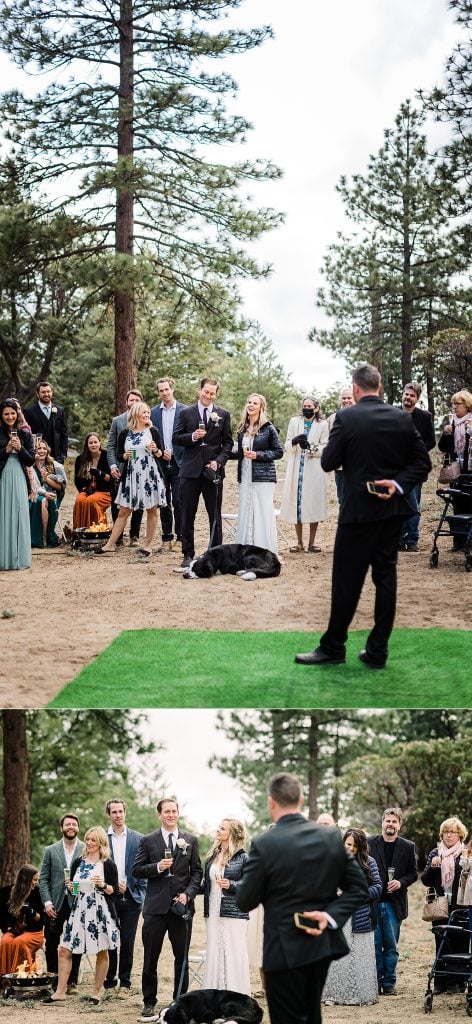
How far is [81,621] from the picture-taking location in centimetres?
928

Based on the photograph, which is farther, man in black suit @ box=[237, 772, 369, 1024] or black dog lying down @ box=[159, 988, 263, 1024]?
black dog lying down @ box=[159, 988, 263, 1024]

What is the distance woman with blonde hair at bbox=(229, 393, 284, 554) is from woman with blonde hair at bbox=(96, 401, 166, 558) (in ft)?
3.56

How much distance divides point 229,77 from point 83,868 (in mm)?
14692

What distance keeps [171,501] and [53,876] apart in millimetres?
5246

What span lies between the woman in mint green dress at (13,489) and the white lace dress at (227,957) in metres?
5.16

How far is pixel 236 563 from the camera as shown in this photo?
35.5 ft

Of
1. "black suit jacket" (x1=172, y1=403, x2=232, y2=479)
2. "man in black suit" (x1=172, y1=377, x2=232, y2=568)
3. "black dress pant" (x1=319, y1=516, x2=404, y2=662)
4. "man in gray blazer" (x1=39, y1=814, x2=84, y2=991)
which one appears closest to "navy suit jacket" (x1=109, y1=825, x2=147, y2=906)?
"man in gray blazer" (x1=39, y1=814, x2=84, y2=991)

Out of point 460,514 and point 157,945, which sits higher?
point 460,514

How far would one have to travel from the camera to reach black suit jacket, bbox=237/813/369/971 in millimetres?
4461

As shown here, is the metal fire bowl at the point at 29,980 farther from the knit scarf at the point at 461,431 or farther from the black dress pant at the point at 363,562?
the knit scarf at the point at 461,431

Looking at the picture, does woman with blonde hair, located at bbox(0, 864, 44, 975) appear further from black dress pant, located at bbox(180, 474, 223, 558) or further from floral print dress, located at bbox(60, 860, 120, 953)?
black dress pant, located at bbox(180, 474, 223, 558)

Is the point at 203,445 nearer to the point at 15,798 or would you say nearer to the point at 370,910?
the point at 370,910

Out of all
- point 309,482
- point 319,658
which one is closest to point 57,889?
point 319,658

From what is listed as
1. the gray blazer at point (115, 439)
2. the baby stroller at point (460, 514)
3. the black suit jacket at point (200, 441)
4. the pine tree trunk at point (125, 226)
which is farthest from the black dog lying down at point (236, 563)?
the pine tree trunk at point (125, 226)
